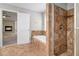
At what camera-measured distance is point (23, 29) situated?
4.13 feet

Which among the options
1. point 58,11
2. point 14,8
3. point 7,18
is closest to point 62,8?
point 58,11

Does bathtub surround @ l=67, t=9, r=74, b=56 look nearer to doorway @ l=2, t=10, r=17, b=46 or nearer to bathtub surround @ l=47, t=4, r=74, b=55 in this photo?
bathtub surround @ l=47, t=4, r=74, b=55

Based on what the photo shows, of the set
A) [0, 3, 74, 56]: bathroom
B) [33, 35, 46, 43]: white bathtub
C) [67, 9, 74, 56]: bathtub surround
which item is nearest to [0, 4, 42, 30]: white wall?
[0, 3, 74, 56]: bathroom

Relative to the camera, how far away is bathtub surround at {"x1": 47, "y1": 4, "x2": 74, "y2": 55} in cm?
118

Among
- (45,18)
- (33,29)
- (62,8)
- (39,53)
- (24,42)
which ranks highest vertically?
(62,8)

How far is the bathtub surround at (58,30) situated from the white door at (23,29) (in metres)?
0.27

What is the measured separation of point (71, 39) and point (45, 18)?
16.3 inches

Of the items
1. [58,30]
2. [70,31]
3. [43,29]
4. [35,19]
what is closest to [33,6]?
[35,19]

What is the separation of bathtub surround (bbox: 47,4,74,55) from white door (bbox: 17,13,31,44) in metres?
0.27

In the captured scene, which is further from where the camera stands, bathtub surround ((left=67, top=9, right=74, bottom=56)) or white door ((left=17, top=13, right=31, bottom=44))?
white door ((left=17, top=13, right=31, bottom=44))

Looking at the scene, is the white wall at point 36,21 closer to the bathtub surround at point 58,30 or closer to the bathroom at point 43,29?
the bathroom at point 43,29

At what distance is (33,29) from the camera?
121 cm

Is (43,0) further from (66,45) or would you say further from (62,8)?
(66,45)

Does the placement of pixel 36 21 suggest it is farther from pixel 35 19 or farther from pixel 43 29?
pixel 43 29
